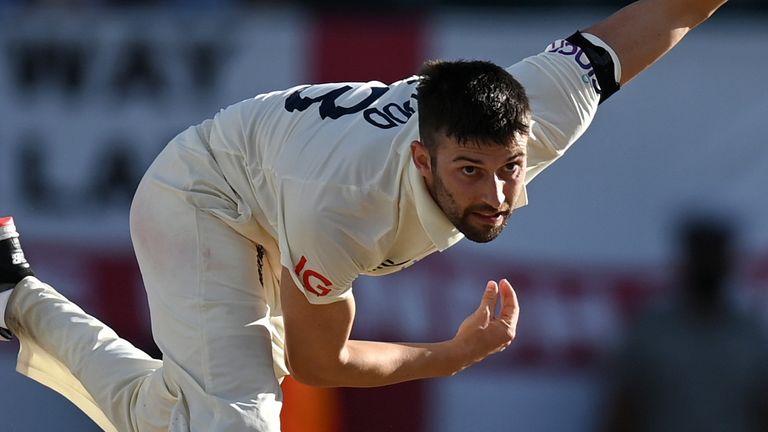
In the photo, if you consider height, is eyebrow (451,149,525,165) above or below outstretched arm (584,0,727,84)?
below

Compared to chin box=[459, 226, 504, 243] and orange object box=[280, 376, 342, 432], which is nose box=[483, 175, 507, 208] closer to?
chin box=[459, 226, 504, 243]

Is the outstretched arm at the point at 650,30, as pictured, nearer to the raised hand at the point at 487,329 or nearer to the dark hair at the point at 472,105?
the dark hair at the point at 472,105

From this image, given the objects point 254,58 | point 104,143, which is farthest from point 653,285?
point 104,143

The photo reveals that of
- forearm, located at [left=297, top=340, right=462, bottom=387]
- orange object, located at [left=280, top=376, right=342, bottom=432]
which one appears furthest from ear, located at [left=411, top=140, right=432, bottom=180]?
orange object, located at [left=280, top=376, right=342, bottom=432]

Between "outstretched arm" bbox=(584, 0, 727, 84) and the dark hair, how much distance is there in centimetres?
54

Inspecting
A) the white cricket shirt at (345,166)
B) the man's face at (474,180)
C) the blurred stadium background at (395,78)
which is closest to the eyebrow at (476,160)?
the man's face at (474,180)

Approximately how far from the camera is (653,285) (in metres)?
5.89

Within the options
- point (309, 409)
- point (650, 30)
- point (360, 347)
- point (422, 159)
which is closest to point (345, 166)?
point (422, 159)

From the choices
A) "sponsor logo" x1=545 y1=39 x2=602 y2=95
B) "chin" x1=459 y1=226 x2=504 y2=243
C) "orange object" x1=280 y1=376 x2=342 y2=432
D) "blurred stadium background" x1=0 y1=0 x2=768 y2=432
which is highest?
"sponsor logo" x1=545 y1=39 x2=602 y2=95

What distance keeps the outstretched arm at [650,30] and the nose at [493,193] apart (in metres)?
0.70

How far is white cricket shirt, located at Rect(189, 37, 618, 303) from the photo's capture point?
3.37m

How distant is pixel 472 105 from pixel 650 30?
2.50ft

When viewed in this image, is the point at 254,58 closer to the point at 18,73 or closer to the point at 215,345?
the point at 18,73

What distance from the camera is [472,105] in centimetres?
323
